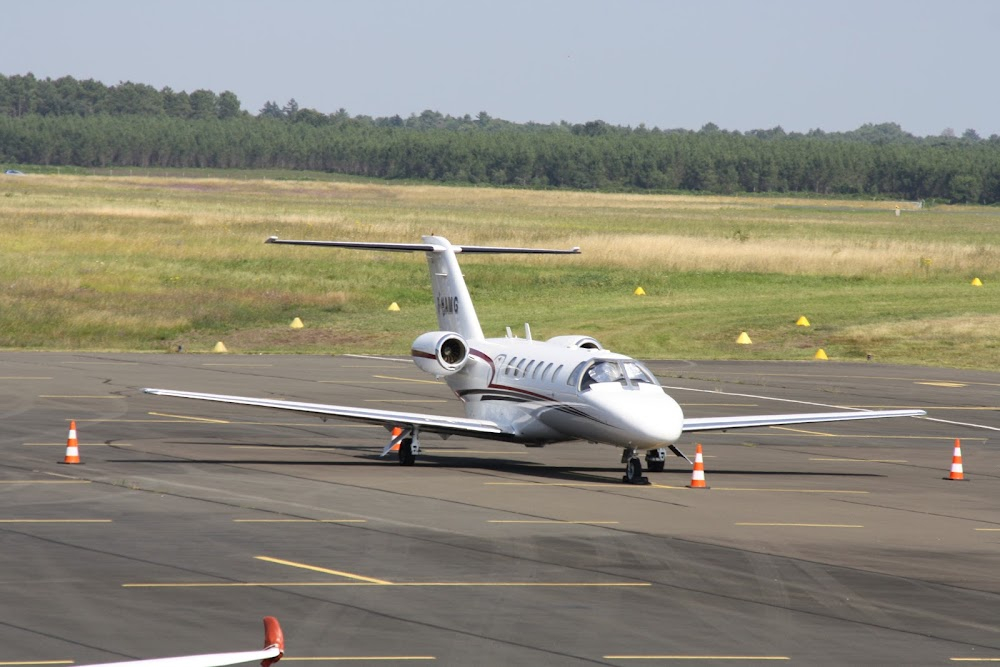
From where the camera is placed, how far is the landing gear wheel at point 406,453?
2730 centimetres

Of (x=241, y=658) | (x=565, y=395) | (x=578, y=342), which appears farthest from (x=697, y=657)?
(x=578, y=342)

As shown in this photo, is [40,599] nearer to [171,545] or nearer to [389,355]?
[171,545]

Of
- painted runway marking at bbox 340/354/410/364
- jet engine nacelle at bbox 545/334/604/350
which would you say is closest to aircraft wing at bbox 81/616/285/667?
jet engine nacelle at bbox 545/334/604/350

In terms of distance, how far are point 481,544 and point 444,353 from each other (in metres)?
9.51

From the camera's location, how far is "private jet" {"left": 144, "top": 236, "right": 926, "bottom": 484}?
25.1 meters

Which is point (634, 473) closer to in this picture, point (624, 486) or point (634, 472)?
point (634, 472)

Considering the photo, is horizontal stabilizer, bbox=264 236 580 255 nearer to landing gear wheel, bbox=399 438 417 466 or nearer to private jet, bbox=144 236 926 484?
private jet, bbox=144 236 926 484

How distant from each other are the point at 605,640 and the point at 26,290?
159ft

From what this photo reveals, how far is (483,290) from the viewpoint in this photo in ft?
214

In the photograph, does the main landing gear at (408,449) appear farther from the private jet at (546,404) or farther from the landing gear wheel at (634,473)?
the landing gear wheel at (634,473)

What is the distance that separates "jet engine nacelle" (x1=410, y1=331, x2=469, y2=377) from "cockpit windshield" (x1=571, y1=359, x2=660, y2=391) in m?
3.35

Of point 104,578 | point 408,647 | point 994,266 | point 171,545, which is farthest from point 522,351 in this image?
point 994,266

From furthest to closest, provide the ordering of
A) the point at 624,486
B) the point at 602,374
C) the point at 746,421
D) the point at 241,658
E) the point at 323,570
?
the point at 746,421
the point at 602,374
the point at 624,486
the point at 323,570
the point at 241,658

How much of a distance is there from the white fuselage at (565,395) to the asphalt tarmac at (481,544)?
94 centimetres
